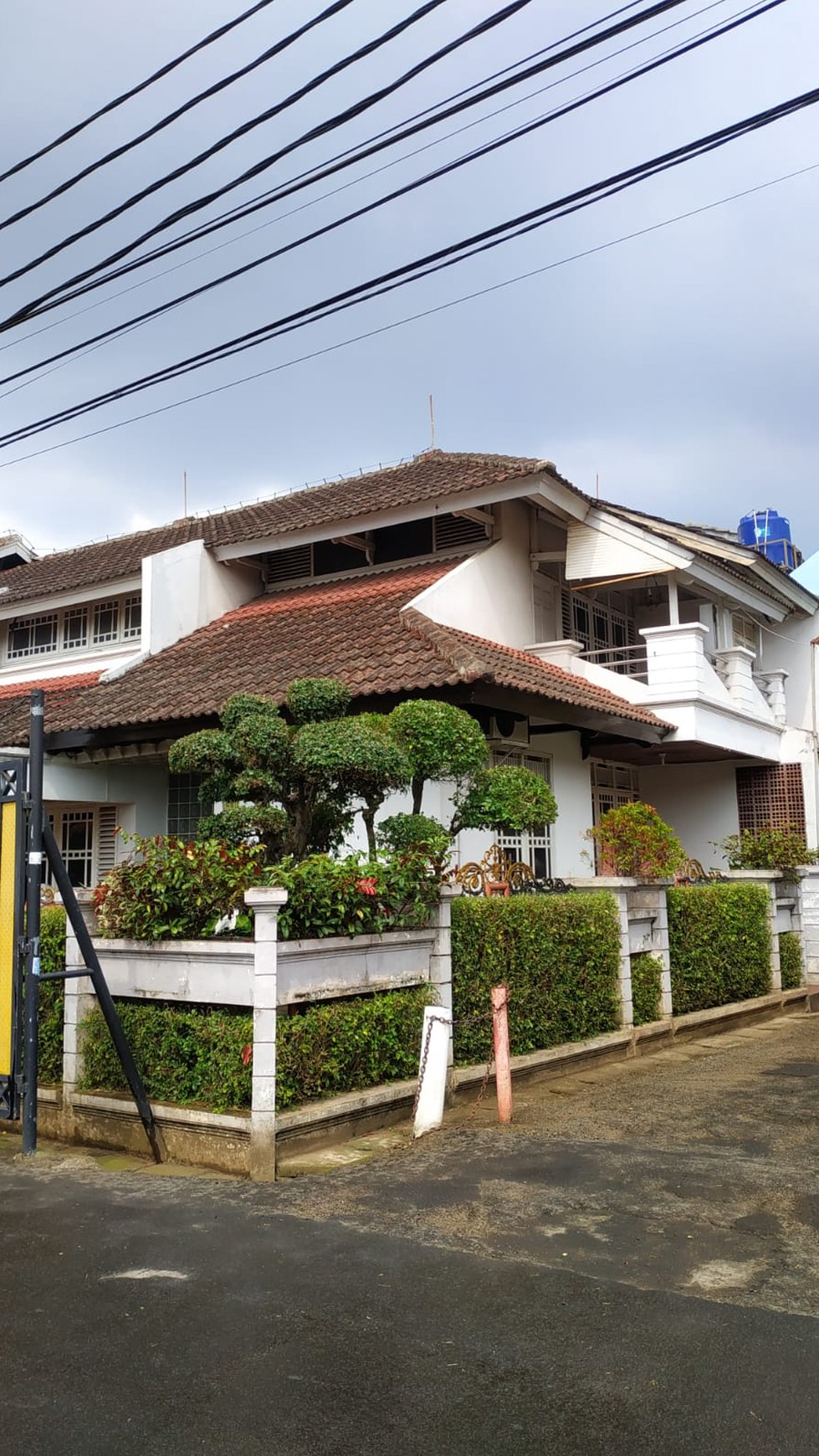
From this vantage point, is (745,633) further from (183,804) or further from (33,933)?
(33,933)

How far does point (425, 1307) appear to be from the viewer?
4.86m

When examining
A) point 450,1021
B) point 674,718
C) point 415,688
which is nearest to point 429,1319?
point 450,1021

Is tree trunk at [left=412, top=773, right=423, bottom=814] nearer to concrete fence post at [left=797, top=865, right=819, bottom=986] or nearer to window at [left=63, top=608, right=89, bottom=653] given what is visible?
concrete fence post at [left=797, top=865, right=819, bottom=986]

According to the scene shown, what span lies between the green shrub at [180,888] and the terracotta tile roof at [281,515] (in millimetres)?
7912

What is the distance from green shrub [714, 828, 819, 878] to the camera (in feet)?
52.2

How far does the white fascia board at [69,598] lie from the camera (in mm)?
17344

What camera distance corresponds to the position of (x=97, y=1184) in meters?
6.96

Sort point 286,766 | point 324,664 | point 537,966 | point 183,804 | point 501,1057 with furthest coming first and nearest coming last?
point 183,804
point 324,664
point 537,966
point 286,766
point 501,1057

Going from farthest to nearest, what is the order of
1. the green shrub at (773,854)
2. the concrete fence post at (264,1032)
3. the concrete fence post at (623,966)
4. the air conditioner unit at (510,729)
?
the green shrub at (773,854) < the air conditioner unit at (510,729) < the concrete fence post at (623,966) < the concrete fence post at (264,1032)

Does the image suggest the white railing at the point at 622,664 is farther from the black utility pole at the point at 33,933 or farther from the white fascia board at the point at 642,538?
the black utility pole at the point at 33,933

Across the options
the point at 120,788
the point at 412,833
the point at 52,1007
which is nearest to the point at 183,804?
the point at 120,788

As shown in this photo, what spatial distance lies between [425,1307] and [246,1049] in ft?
8.91

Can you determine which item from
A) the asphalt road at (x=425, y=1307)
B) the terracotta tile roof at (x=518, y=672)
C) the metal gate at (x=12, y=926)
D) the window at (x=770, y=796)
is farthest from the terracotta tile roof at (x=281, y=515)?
the asphalt road at (x=425, y=1307)

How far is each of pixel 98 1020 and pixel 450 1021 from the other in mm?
2546
